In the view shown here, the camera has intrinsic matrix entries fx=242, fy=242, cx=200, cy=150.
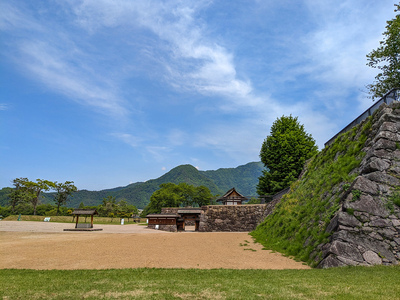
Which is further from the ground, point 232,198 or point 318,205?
point 232,198

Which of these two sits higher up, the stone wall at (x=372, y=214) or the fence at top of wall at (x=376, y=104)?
the fence at top of wall at (x=376, y=104)

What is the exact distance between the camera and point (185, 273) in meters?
8.15

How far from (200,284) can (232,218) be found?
2576cm

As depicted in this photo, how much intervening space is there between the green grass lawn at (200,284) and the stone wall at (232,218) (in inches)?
926

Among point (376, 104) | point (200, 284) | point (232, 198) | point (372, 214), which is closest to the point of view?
point (200, 284)

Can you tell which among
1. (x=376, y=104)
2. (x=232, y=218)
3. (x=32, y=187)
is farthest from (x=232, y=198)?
(x=32, y=187)

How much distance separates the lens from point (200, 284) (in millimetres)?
6613

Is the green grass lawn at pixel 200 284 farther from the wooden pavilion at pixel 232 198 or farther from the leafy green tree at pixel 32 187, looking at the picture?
the leafy green tree at pixel 32 187

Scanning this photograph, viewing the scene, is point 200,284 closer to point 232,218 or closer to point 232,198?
point 232,218

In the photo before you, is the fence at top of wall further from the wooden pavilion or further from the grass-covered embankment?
the wooden pavilion

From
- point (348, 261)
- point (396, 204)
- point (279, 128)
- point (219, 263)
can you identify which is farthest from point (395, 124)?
point (279, 128)

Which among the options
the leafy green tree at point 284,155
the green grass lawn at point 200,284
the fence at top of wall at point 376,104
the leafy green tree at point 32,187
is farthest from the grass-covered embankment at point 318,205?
the leafy green tree at point 32,187

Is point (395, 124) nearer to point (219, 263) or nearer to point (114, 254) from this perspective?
point (219, 263)

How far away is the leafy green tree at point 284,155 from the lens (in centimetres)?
3628
